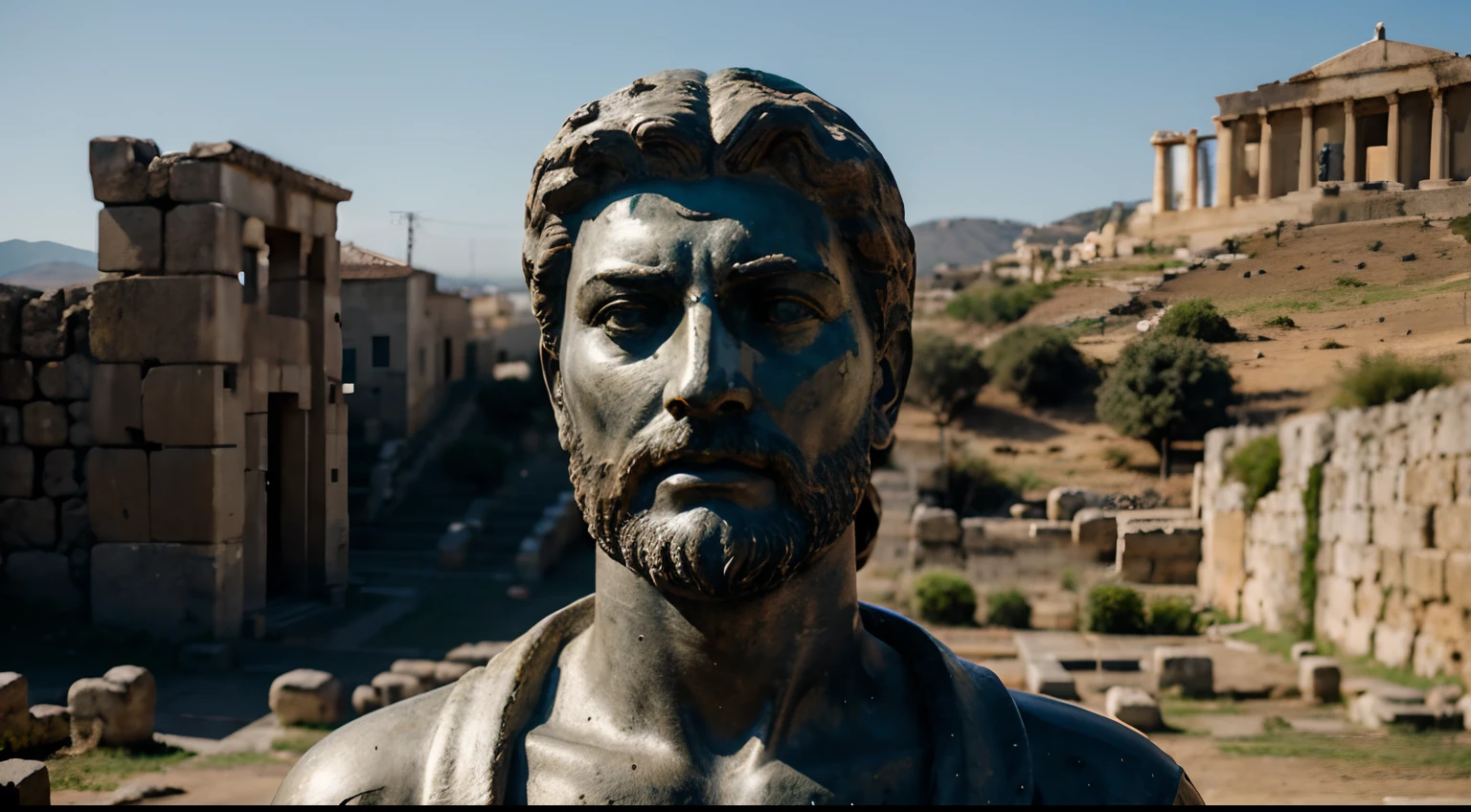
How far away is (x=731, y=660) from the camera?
2232 mm

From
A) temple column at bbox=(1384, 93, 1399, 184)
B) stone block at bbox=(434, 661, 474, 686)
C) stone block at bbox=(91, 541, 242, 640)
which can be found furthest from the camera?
stone block at bbox=(434, 661, 474, 686)

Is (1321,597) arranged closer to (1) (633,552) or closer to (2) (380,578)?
(2) (380,578)

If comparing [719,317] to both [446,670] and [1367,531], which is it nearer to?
[446,670]

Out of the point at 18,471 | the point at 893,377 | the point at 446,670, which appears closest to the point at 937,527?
the point at 446,670

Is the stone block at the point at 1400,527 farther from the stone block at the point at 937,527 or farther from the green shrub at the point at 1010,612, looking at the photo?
the stone block at the point at 937,527

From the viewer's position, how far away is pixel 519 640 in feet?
7.97

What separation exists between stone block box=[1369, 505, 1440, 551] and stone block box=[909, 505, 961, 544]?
9458 millimetres

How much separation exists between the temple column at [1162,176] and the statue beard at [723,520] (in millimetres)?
2088

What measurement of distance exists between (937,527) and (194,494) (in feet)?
49.9

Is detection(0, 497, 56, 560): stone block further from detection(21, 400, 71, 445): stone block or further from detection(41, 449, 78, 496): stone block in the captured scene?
detection(21, 400, 71, 445): stone block

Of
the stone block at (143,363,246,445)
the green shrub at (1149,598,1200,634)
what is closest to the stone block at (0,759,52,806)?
the stone block at (143,363,246,445)

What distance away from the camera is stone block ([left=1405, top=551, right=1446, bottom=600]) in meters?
11.8

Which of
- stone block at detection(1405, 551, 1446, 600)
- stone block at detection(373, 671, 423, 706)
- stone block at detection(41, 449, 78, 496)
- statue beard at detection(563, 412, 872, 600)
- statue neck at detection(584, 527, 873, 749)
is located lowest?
stone block at detection(373, 671, 423, 706)

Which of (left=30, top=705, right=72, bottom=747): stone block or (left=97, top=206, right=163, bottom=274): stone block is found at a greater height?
A: (left=97, top=206, right=163, bottom=274): stone block
